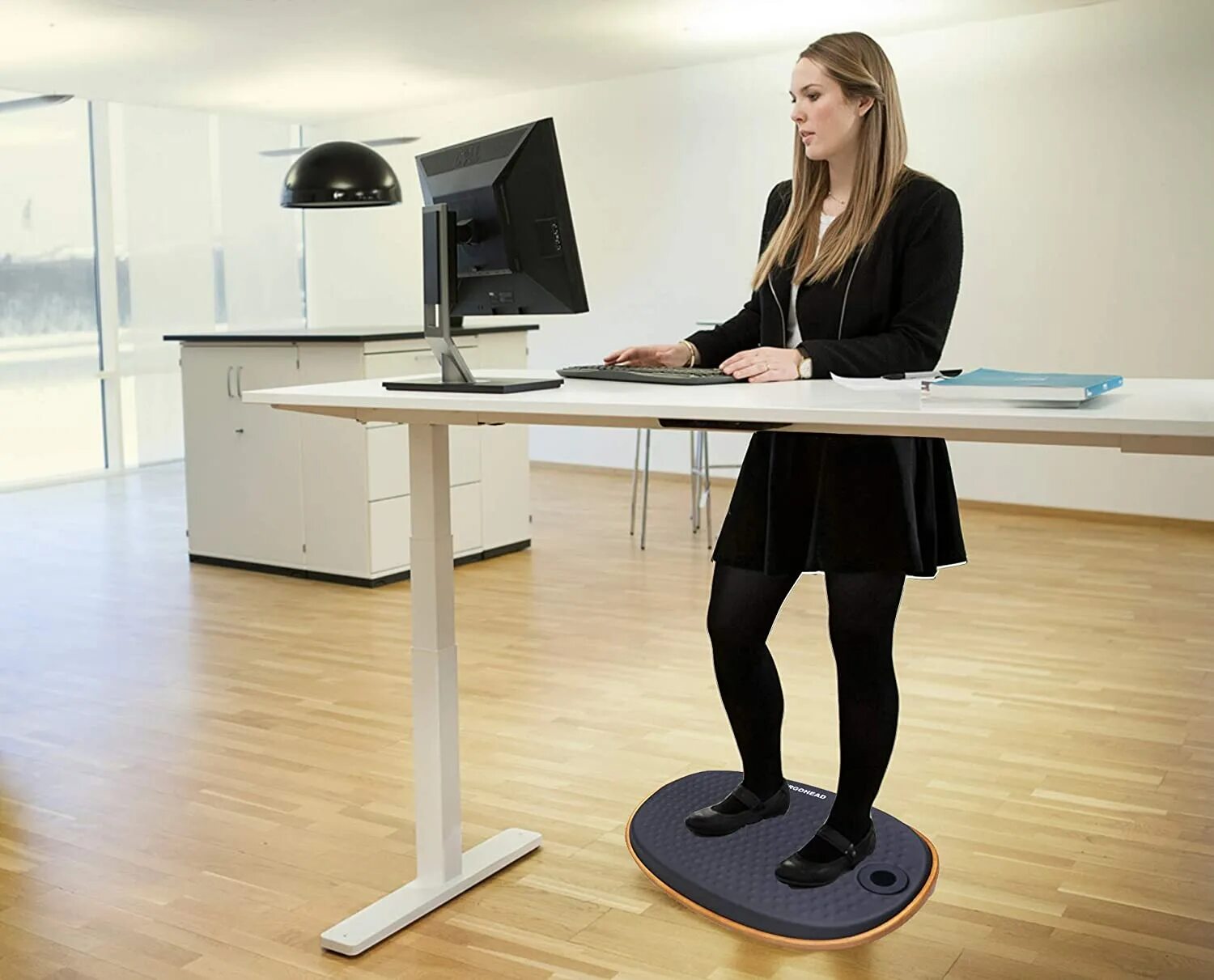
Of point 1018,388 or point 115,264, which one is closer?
point 1018,388

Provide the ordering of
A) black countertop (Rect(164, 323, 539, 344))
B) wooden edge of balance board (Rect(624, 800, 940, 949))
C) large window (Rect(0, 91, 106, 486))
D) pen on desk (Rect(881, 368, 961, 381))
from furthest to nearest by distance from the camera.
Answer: large window (Rect(0, 91, 106, 486)) < black countertop (Rect(164, 323, 539, 344)) < wooden edge of balance board (Rect(624, 800, 940, 949)) < pen on desk (Rect(881, 368, 961, 381))

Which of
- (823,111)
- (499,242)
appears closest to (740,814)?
(499,242)

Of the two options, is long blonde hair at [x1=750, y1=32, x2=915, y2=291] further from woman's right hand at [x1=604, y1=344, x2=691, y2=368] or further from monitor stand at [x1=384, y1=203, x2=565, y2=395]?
monitor stand at [x1=384, y1=203, x2=565, y2=395]

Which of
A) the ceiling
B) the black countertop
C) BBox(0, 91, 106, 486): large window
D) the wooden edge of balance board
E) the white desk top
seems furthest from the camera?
BBox(0, 91, 106, 486): large window

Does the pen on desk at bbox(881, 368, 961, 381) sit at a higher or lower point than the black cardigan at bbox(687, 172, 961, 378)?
lower

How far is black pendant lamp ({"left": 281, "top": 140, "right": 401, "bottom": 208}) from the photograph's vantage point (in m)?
5.33

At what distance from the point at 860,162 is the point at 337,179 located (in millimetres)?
3723

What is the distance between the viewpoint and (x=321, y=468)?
4836 mm

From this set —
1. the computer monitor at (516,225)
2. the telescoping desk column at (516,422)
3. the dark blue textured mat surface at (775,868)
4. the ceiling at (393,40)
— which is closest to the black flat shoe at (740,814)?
the dark blue textured mat surface at (775,868)

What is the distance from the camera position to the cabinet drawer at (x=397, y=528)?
4.77 meters

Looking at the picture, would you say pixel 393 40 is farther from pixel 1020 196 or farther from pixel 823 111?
pixel 823 111

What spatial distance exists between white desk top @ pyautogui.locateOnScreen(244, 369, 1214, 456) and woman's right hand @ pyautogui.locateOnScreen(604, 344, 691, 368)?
0.54ft

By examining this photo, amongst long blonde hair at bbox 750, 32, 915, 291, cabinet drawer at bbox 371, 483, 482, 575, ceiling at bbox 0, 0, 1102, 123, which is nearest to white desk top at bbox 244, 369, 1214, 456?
long blonde hair at bbox 750, 32, 915, 291

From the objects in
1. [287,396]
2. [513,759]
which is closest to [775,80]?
[513,759]
